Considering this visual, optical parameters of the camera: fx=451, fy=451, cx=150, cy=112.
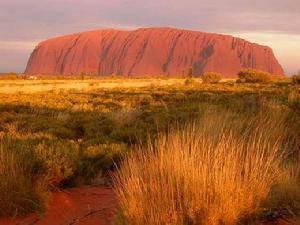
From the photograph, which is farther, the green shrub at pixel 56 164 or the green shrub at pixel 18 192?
the green shrub at pixel 56 164

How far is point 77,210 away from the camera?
5.75 m

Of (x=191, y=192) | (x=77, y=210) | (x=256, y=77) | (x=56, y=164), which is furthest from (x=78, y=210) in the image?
(x=256, y=77)

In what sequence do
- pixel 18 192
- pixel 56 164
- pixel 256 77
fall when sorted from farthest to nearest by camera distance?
1. pixel 256 77
2. pixel 56 164
3. pixel 18 192

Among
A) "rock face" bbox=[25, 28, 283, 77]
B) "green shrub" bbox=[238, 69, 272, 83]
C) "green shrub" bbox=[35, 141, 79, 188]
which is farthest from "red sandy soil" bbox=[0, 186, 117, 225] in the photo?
"rock face" bbox=[25, 28, 283, 77]

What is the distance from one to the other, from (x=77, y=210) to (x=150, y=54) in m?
148

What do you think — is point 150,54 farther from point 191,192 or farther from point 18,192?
point 191,192

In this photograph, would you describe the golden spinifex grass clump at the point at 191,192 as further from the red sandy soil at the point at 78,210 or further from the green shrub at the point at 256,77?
the green shrub at the point at 256,77

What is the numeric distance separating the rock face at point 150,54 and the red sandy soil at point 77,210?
136m

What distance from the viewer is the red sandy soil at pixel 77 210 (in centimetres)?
534

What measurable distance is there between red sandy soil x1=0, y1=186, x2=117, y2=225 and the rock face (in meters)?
136

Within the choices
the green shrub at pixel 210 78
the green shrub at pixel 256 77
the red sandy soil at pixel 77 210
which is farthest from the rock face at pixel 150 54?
the red sandy soil at pixel 77 210

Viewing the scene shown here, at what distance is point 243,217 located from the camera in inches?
175

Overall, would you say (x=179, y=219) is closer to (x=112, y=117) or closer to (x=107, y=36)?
(x=112, y=117)

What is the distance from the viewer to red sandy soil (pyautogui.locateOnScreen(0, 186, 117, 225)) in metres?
5.34
